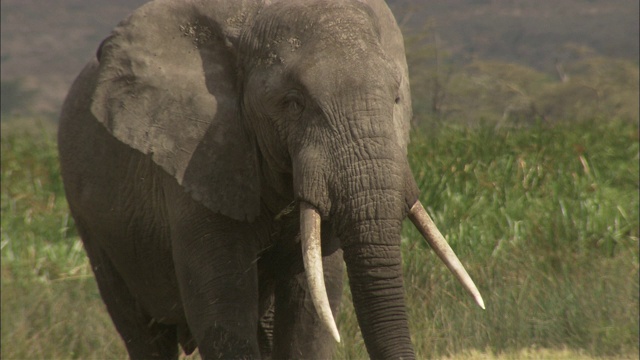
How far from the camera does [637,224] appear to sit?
10.1 meters

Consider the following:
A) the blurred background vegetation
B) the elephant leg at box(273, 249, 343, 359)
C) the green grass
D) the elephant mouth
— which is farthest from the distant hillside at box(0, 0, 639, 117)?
the elephant mouth

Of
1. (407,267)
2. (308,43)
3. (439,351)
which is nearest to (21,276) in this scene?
(407,267)

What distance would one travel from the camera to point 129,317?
6195mm

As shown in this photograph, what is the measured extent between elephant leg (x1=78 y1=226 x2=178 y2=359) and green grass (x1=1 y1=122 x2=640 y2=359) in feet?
3.79

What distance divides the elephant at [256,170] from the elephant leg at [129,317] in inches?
10.6

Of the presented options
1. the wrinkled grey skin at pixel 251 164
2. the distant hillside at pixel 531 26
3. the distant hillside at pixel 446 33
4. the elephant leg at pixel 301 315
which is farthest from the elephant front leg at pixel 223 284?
the distant hillside at pixel 531 26

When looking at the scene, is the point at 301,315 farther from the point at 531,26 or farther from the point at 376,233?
the point at 531,26

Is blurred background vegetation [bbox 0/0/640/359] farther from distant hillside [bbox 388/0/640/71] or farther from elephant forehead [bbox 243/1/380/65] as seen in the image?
distant hillside [bbox 388/0/640/71]

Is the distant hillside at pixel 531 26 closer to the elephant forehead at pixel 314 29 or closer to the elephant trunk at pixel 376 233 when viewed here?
the elephant forehead at pixel 314 29

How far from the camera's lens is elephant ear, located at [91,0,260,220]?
4.68m

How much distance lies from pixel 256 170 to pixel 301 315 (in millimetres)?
810

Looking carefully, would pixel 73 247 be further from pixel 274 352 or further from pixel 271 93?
pixel 271 93

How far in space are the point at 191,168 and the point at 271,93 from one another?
1.71 feet

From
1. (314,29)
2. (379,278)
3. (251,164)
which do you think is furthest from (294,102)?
(379,278)
